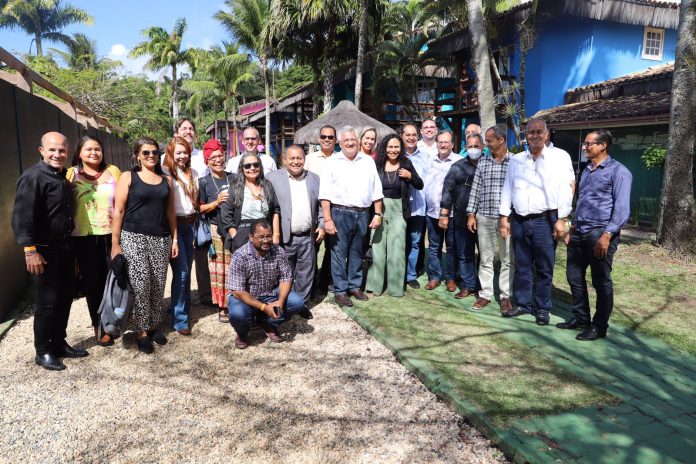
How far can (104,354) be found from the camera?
412 cm

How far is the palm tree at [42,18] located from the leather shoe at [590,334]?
5490cm

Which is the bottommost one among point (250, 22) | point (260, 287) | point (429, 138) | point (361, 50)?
point (260, 287)

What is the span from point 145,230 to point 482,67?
22.9 ft

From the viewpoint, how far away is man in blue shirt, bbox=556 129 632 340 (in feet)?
13.3

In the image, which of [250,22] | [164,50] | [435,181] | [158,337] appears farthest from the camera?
[164,50]

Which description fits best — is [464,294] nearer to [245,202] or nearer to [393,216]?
[393,216]

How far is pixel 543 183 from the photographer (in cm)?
452

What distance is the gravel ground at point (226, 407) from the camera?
2.78 meters

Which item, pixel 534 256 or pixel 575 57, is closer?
pixel 534 256

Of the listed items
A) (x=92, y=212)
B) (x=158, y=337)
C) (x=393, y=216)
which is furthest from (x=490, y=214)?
(x=92, y=212)

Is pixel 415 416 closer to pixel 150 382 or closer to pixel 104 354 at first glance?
pixel 150 382

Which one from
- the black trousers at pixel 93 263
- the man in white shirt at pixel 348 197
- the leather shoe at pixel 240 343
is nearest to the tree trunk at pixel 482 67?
the man in white shirt at pixel 348 197

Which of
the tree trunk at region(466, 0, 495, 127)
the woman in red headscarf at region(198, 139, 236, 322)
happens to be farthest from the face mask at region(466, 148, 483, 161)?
the tree trunk at region(466, 0, 495, 127)

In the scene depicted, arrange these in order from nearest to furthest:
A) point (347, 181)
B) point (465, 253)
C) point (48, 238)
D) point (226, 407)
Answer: point (226, 407) < point (48, 238) < point (347, 181) < point (465, 253)
